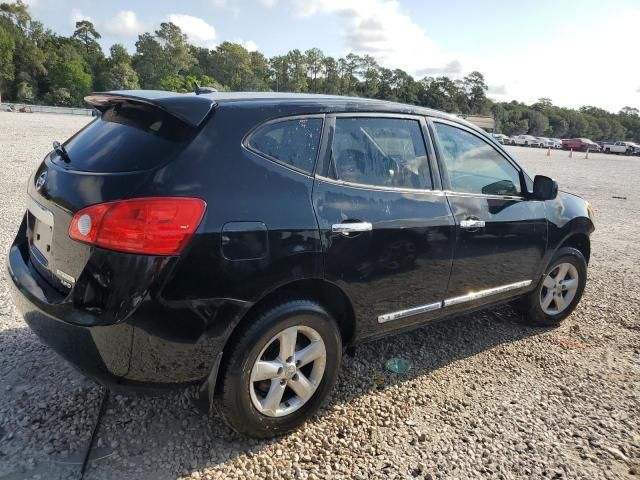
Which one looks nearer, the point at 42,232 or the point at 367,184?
the point at 42,232

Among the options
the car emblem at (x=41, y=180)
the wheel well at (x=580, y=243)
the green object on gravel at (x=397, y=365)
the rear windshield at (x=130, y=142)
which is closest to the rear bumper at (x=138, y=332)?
the rear windshield at (x=130, y=142)

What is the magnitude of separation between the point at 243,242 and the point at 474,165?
83.3 inches

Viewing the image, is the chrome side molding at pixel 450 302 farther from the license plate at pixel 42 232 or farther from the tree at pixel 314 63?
the tree at pixel 314 63

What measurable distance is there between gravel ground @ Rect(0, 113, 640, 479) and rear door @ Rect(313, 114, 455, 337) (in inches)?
20.9

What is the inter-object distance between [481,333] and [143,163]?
3174mm

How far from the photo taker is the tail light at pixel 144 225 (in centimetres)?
213

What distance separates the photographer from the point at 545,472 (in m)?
2.63

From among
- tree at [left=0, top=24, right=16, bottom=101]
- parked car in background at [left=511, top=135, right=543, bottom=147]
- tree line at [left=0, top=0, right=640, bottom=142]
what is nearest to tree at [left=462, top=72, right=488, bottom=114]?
tree line at [left=0, top=0, right=640, bottom=142]

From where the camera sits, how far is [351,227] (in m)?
2.70

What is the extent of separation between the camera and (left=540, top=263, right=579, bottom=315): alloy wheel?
172 inches

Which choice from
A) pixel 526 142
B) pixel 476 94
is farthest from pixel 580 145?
pixel 476 94

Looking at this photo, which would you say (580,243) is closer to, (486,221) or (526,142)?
(486,221)

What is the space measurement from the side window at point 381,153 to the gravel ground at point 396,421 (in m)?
1.38

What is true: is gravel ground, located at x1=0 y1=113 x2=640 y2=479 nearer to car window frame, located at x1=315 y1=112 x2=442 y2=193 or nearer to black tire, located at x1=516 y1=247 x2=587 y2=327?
black tire, located at x1=516 y1=247 x2=587 y2=327
